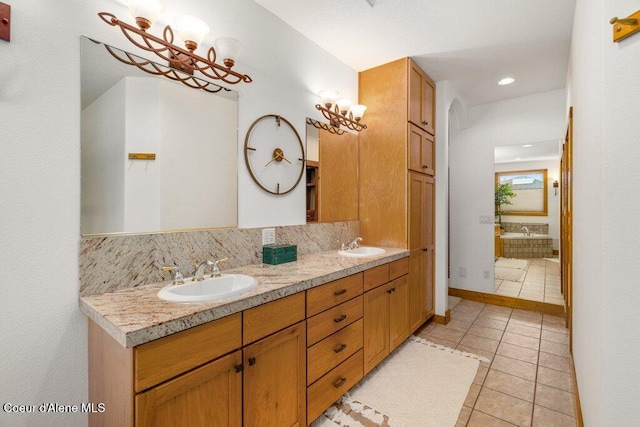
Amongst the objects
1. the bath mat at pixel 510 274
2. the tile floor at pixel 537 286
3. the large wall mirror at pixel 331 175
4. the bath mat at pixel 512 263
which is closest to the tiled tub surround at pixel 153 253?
the large wall mirror at pixel 331 175

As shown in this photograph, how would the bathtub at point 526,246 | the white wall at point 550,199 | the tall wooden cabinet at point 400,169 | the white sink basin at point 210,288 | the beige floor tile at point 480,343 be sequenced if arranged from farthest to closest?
the bathtub at point 526,246
the white wall at point 550,199
the tall wooden cabinet at point 400,169
the beige floor tile at point 480,343
the white sink basin at point 210,288

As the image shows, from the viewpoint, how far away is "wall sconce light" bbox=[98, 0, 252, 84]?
4.20ft

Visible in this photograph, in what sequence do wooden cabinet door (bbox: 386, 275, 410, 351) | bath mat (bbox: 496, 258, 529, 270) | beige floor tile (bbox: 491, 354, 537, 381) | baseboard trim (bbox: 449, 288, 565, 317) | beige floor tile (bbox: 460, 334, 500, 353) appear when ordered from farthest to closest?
bath mat (bbox: 496, 258, 529, 270), baseboard trim (bbox: 449, 288, 565, 317), beige floor tile (bbox: 460, 334, 500, 353), wooden cabinet door (bbox: 386, 275, 410, 351), beige floor tile (bbox: 491, 354, 537, 381)

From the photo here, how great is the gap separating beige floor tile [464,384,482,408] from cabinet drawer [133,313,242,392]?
1.60 m

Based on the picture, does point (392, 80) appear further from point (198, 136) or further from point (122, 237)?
point (122, 237)

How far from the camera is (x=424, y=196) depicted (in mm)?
2984

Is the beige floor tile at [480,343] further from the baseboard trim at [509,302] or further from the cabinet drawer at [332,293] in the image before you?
the cabinet drawer at [332,293]

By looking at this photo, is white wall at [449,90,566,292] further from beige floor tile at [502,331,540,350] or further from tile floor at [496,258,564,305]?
beige floor tile at [502,331,540,350]

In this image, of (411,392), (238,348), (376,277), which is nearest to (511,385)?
(411,392)

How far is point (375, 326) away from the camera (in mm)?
2148

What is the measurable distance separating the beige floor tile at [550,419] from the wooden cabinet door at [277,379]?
140cm

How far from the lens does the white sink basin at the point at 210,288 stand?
120cm

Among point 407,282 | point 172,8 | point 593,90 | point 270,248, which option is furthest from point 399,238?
point 172,8

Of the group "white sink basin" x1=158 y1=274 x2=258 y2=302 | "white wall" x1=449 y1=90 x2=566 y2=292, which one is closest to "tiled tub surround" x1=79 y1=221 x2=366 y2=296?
"white sink basin" x1=158 y1=274 x2=258 y2=302
